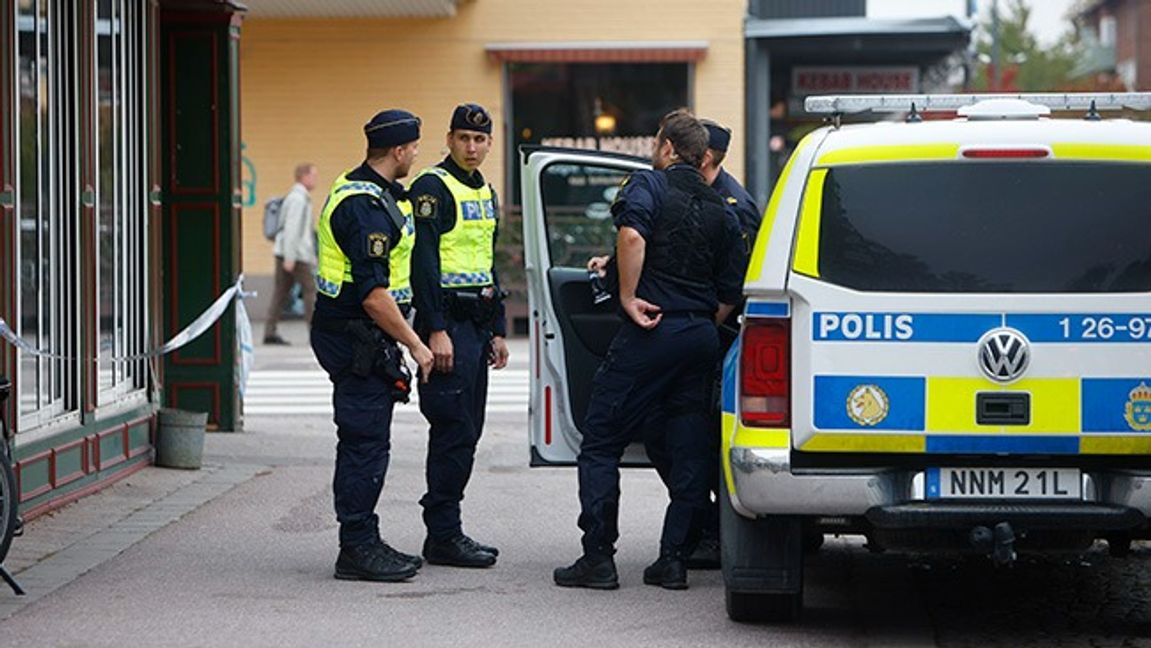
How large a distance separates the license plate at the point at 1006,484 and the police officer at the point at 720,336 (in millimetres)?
1635

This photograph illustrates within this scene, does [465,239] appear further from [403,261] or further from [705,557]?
[705,557]

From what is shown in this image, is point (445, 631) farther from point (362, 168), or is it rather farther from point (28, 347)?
point (28, 347)

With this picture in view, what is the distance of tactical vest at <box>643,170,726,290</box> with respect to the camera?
27.4 ft

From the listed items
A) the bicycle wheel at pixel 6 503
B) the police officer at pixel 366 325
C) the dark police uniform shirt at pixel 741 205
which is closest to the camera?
the bicycle wheel at pixel 6 503

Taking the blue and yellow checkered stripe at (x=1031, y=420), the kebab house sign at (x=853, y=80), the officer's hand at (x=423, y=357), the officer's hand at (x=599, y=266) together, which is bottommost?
the blue and yellow checkered stripe at (x=1031, y=420)

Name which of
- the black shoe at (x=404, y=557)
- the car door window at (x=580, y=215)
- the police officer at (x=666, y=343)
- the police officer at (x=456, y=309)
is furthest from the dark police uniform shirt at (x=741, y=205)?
the car door window at (x=580, y=215)

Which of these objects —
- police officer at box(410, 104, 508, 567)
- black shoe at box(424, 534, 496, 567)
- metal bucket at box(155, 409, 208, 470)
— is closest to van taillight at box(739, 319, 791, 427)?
police officer at box(410, 104, 508, 567)

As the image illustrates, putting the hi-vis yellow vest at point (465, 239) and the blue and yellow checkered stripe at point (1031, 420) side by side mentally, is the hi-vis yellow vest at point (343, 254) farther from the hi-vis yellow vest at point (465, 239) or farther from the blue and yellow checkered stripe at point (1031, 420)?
the blue and yellow checkered stripe at point (1031, 420)

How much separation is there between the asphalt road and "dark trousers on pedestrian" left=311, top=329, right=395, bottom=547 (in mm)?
301

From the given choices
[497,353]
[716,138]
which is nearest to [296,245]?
[716,138]

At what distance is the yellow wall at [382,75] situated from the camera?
26312 millimetres

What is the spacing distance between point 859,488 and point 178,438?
576cm

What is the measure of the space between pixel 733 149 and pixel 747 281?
63.6 feet

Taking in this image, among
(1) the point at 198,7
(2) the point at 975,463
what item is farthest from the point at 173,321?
(2) the point at 975,463
